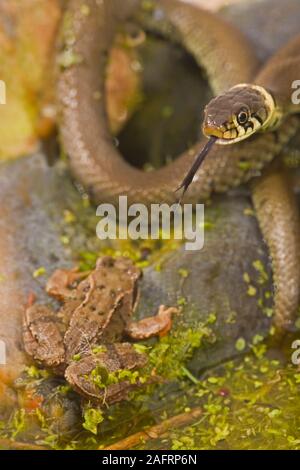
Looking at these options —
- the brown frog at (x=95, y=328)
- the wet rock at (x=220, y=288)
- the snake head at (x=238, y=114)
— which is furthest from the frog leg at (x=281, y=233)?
the brown frog at (x=95, y=328)

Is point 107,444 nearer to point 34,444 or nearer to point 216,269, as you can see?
point 34,444

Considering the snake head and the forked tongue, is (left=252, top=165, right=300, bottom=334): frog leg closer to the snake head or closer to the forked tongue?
the snake head

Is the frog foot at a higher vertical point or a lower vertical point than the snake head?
lower

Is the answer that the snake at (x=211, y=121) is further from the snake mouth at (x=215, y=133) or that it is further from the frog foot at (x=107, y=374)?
the frog foot at (x=107, y=374)

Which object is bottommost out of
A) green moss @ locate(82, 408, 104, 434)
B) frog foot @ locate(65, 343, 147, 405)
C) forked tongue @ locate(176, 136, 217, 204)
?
green moss @ locate(82, 408, 104, 434)

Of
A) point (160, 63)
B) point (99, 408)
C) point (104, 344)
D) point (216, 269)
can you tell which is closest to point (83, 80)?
point (160, 63)

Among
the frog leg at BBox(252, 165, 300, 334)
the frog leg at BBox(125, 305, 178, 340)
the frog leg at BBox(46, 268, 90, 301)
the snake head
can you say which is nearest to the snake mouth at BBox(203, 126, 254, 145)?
the snake head

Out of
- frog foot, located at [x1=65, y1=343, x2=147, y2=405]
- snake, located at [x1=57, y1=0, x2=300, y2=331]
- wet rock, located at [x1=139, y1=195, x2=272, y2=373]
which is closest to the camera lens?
frog foot, located at [x1=65, y1=343, x2=147, y2=405]
